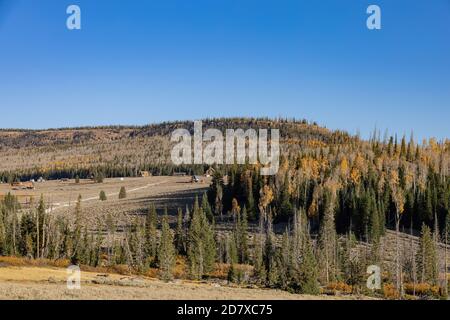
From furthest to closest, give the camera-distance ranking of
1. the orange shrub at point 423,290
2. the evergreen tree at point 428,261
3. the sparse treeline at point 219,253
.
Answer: the evergreen tree at point 428,261, the sparse treeline at point 219,253, the orange shrub at point 423,290

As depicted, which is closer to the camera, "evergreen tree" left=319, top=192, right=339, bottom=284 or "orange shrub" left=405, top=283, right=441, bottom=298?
"orange shrub" left=405, top=283, right=441, bottom=298

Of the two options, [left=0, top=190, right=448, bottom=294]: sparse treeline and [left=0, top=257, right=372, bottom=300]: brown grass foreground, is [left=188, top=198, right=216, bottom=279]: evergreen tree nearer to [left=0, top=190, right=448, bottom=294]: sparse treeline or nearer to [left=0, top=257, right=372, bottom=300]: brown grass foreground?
[left=0, top=190, right=448, bottom=294]: sparse treeline

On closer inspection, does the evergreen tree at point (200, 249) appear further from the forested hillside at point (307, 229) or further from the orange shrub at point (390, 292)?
the orange shrub at point (390, 292)

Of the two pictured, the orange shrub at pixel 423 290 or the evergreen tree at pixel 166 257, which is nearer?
the orange shrub at pixel 423 290

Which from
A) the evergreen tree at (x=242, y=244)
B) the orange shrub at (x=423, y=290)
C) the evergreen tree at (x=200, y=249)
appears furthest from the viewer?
the evergreen tree at (x=242, y=244)

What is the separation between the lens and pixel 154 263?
7838cm

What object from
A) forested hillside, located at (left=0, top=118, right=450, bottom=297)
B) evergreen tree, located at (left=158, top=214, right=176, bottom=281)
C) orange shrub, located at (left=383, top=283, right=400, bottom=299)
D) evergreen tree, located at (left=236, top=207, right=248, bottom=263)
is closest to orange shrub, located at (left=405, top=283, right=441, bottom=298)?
forested hillside, located at (left=0, top=118, right=450, bottom=297)

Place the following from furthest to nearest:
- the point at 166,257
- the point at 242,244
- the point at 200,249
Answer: the point at 242,244, the point at 200,249, the point at 166,257

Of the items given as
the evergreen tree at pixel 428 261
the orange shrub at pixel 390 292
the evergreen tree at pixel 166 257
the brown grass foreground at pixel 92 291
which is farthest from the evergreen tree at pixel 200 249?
the evergreen tree at pixel 428 261

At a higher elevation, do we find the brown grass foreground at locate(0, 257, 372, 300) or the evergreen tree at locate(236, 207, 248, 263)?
the brown grass foreground at locate(0, 257, 372, 300)

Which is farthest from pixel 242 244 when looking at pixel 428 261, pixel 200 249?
pixel 428 261

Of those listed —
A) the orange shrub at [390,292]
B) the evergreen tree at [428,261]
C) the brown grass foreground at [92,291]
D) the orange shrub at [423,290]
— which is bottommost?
the orange shrub at [423,290]

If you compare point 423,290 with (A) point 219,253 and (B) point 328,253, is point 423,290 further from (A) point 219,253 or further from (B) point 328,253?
(A) point 219,253
